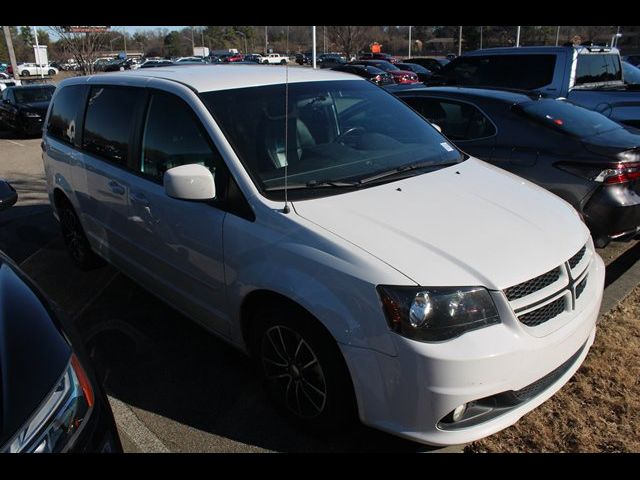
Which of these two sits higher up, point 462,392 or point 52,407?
point 52,407

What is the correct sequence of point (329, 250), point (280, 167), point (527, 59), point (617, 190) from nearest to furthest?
point (329, 250)
point (280, 167)
point (617, 190)
point (527, 59)

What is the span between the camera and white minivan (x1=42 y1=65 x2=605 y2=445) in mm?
2230

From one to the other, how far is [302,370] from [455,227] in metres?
1.04

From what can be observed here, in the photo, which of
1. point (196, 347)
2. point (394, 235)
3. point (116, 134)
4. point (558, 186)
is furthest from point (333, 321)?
point (558, 186)

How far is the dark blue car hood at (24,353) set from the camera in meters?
1.67

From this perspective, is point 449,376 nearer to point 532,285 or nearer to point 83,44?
point 532,285

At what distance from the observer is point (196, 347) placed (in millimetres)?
3656

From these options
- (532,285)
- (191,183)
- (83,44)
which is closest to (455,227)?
(532,285)

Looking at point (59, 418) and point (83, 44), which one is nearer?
point (59, 418)

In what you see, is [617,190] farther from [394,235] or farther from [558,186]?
[394,235]

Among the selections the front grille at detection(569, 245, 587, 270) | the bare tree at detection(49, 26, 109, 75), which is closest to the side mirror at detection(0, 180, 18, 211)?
the front grille at detection(569, 245, 587, 270)

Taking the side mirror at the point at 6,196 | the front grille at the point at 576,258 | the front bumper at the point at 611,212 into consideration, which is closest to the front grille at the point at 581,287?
the front grille at the point at 576,258

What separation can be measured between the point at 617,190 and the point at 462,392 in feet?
9.96

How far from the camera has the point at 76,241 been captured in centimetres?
499
